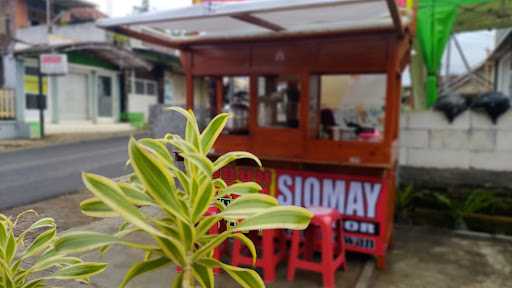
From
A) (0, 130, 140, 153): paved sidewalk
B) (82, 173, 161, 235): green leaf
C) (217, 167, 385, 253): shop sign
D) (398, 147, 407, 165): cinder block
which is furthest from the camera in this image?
(0, 130, 140, 153): paved sidewalk

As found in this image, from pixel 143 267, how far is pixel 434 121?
5573 millimetres

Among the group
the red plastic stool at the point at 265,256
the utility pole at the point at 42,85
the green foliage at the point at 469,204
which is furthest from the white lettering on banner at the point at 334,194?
the utility pole at the point at 42,85

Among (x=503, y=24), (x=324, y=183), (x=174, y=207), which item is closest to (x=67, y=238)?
(x=174, y=207)

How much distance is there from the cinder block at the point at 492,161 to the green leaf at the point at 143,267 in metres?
5.66

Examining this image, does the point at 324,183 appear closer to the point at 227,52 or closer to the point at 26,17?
the point at 227,52

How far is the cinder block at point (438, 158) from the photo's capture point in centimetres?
594

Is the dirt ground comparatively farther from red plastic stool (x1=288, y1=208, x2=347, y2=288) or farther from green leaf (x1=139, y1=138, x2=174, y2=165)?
red plastic stool (x1=288, y1=208, x2=347, y2=288)

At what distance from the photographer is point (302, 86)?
4.62 meters

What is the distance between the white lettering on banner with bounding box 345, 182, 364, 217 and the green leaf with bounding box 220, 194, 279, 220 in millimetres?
3117

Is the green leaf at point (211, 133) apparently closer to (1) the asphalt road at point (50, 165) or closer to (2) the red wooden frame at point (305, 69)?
(2) the red wooden frame at point (305, 69)

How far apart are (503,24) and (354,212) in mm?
5393

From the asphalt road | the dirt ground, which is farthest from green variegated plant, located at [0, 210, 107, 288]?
the asphalt road

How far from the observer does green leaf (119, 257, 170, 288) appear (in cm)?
131

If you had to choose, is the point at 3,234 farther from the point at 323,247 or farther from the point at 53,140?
the point at 53,140
